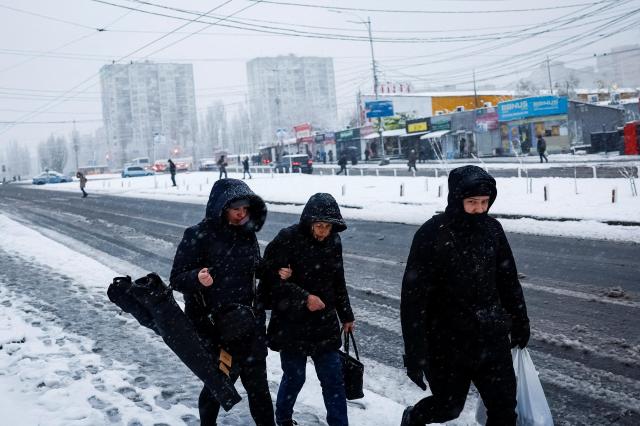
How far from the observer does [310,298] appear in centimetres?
362

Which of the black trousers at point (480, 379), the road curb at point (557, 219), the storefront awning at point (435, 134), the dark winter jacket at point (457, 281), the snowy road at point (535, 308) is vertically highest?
the storefront awning at point (435, 134)

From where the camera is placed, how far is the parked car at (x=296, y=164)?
47.1 meters

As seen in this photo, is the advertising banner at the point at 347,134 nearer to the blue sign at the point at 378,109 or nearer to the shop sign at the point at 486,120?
the blue sign at the point at 378,109

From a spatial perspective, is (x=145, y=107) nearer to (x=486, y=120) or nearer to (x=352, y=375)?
(x=486, y=120)

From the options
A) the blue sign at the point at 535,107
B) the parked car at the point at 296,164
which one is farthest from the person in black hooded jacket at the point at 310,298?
the blue sign at the point at 535,107

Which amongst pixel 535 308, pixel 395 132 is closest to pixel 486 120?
pixel 395 132

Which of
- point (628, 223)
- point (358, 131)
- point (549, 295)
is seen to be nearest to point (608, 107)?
point (358, 131)

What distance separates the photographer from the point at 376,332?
6.33m

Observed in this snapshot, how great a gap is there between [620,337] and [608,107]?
45.7m

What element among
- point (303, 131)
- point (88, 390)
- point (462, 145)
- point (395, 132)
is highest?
point (303, 131)

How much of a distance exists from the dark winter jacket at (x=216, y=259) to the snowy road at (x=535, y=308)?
4.06 feet

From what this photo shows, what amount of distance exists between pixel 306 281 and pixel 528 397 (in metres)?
1.50

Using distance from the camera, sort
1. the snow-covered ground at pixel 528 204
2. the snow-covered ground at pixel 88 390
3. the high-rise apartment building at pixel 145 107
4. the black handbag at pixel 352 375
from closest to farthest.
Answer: the black handbag at pixel 352 375, the snow-covered ground at pixel 88 390, the snow-covered ground at pixel 528 204, the high-rise apartment building at pixel 145 107

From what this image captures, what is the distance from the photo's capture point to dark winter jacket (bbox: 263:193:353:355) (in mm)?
3656
